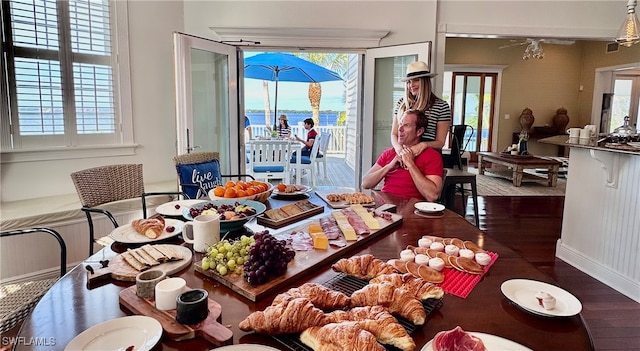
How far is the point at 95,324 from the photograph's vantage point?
34.1 inches

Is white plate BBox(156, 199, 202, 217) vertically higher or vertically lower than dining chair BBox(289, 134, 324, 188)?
higher

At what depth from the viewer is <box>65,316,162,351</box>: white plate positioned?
30.3 inches

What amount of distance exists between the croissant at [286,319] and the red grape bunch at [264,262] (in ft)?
0.61

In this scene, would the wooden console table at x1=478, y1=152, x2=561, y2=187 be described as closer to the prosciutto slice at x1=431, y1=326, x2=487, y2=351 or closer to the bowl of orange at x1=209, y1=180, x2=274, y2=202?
the bowl of orange at x1=209, y1=180, x2=274, y2=202

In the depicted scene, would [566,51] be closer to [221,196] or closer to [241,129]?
[241,129]

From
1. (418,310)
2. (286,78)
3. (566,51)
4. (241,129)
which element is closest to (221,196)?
(418,310)

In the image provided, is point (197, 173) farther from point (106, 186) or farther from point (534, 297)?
point (534, 297)

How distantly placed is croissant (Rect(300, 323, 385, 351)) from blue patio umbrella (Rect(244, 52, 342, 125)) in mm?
5662

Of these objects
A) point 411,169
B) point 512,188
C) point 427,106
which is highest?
point 427,106

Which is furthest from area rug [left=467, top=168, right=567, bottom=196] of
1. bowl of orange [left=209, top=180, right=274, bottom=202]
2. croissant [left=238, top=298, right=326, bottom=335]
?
croissant [left=238, top=298, right=326, bottom=335]

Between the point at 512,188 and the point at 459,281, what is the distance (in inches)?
239

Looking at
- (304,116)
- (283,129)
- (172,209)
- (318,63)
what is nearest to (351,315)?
(172,209)

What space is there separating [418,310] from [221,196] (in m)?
1.28

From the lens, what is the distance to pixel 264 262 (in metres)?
1.03
